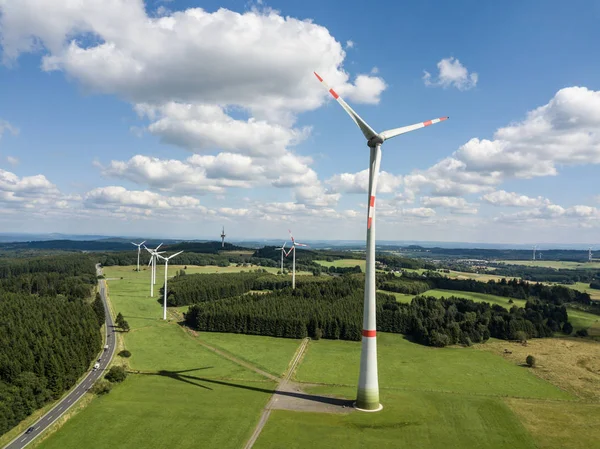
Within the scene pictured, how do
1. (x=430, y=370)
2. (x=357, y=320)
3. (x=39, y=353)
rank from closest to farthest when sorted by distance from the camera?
(x=39, y=353) → (x=430, y=370) → (x=357, y=320)

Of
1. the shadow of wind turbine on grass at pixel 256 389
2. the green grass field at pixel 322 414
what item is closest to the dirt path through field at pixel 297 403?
the shadow of wind turbine on grass at pixel 256 389

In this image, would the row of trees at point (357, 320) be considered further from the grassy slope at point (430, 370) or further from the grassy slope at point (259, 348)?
the grassy slope at point (430, 370)

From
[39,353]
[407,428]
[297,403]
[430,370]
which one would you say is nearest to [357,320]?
[430,370]

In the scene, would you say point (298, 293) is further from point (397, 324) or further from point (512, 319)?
point (512, 319)

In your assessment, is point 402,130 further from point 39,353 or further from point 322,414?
point 39,353

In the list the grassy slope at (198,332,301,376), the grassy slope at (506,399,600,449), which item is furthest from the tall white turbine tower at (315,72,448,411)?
the grassy slope at (198,332,301,376)

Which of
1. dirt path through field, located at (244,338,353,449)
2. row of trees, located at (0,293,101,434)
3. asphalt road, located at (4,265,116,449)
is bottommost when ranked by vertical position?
asphalt road, located at (4,265,116,449)

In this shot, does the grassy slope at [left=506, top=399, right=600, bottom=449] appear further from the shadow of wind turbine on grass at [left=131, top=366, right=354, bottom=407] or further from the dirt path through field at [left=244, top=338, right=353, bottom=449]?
the shadow of wind turbine on grass at [left=131, top=366, right=354, bottom=407]
